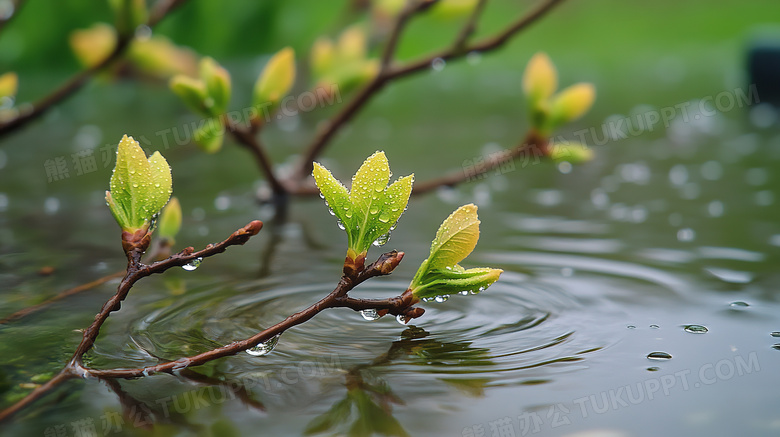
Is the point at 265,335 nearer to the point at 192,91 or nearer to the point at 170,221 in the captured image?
the point at 170,221

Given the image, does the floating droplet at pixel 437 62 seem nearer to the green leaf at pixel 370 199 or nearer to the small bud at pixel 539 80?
the small bud at pixel 539 80

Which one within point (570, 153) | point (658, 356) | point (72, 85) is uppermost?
A: point (72, 85)

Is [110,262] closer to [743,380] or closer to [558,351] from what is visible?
[558,351]

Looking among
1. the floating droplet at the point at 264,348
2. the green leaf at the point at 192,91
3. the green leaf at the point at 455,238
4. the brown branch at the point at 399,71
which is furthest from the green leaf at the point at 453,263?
the brown branch at the point at 399,71

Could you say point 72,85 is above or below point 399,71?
above

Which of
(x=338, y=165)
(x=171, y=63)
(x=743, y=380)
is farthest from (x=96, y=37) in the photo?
(x=743, y=380)

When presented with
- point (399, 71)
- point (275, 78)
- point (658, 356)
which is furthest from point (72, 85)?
point (658, 356)

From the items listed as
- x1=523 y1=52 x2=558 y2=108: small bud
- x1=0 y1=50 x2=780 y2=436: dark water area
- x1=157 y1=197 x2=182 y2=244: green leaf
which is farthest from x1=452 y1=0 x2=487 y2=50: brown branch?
x1=157 y1=197 x2=182 y2=244: green leaf
